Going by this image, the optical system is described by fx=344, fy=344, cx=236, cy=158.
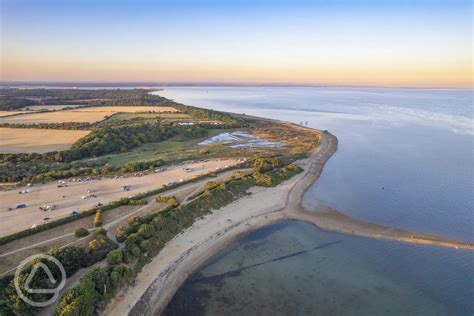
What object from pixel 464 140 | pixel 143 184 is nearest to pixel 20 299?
pixel 143 184

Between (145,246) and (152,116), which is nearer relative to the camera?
(145,246)

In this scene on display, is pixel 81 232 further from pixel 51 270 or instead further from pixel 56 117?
pixel 56 117

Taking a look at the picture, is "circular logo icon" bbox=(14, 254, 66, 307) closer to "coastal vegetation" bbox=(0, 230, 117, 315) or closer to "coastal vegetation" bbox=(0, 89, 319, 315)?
"coastal vegetation" bbox=(0, 230, 117, 315)

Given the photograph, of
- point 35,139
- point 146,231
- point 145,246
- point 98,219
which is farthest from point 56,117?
point 145,246

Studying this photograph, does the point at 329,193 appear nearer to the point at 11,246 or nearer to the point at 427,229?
the point at 427,229

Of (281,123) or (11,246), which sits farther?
(281,123)

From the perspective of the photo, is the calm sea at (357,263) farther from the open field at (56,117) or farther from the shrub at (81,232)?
the open field at (56,117)

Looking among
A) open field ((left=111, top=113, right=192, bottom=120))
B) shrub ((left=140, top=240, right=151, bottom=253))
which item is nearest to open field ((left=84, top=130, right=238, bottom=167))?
shrub ((left=140, top=240, right=151, bottom=253))
